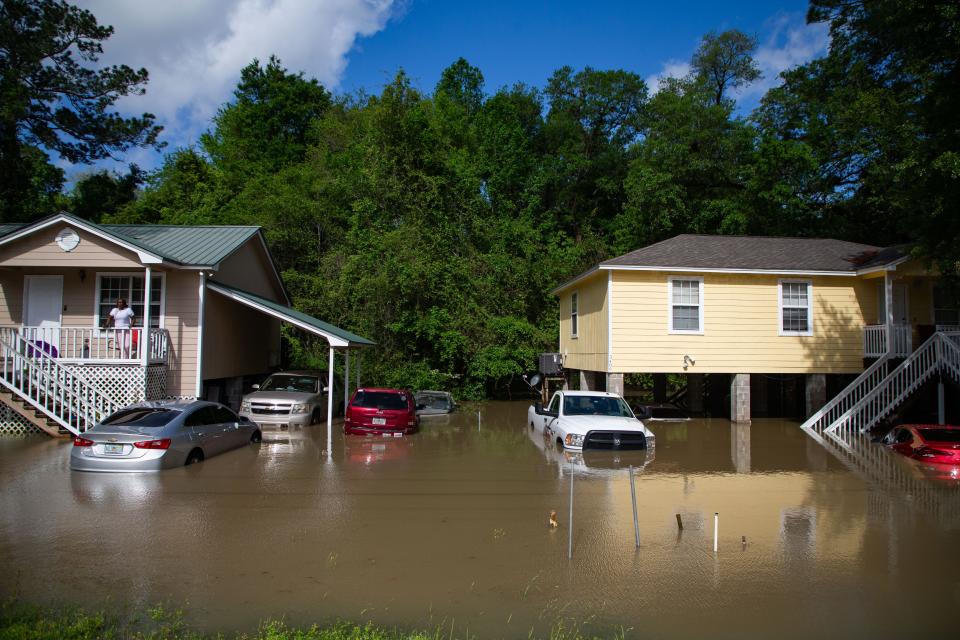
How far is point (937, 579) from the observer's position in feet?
23.8

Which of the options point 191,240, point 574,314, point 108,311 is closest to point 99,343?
point 108,311

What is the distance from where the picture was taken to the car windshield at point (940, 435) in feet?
50.7

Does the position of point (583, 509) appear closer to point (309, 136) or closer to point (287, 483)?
point (287, 483)

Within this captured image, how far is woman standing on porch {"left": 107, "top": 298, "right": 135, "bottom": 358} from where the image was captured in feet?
59.7

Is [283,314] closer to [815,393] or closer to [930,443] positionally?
[930,443]

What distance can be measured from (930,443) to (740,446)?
162 inches

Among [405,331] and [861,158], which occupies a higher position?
[861,158]

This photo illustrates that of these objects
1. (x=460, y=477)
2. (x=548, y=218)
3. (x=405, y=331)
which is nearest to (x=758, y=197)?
(x=548, y=218)

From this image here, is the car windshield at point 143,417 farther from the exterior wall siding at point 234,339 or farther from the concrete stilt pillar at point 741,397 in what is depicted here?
the concrete stilt pillar at point 741,397

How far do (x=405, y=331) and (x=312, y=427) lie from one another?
10.3 metres

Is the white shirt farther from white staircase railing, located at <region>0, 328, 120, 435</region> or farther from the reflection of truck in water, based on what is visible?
the reflection of truck in water

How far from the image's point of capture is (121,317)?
726 inches

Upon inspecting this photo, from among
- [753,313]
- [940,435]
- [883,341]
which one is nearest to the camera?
[940,435]

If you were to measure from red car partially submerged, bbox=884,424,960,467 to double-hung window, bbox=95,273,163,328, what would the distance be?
19.7 m
